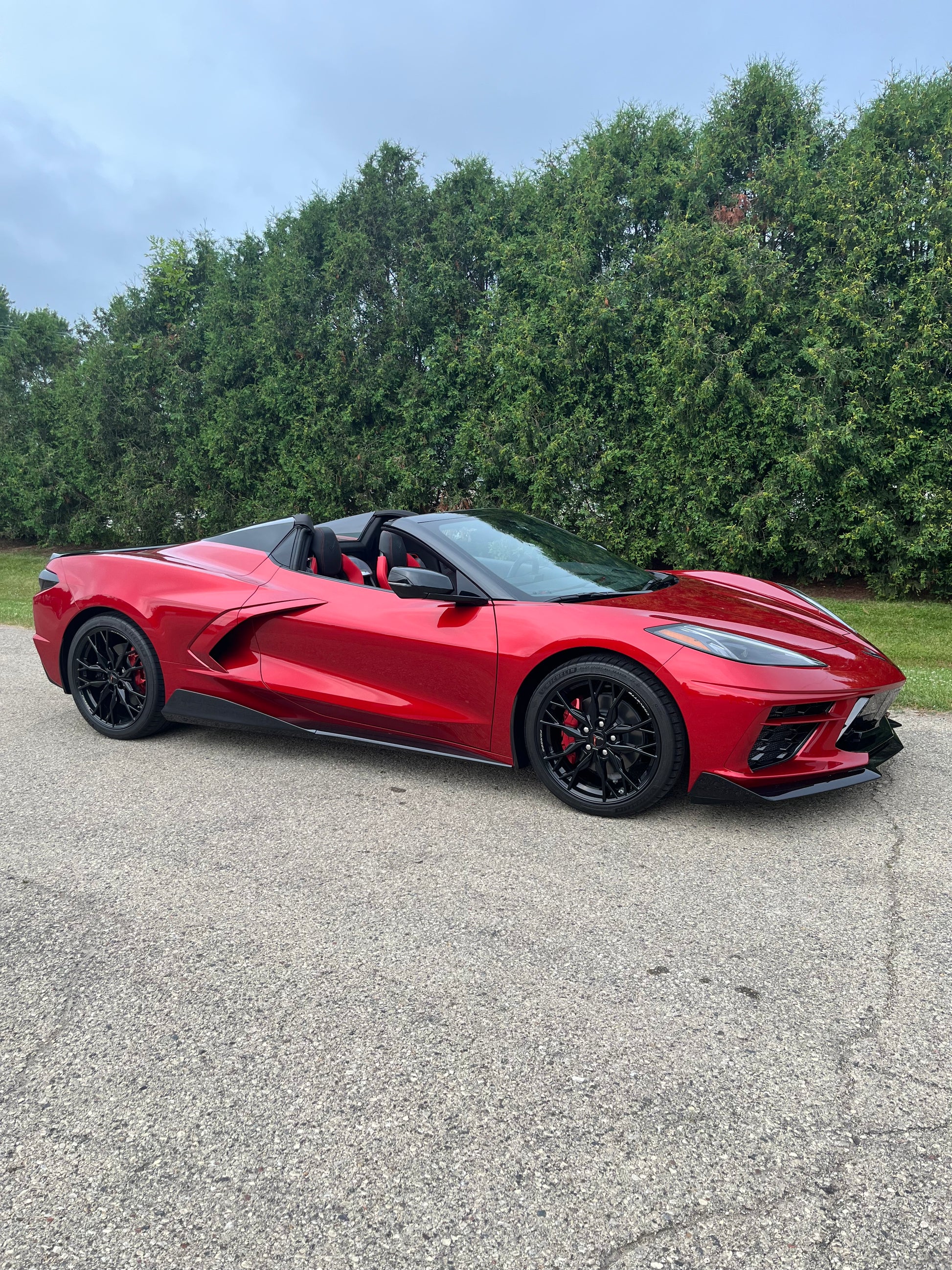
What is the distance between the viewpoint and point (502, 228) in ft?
36.4

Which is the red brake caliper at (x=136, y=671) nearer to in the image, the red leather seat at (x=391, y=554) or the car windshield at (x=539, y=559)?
the red leather seat at (x=391, y=554)

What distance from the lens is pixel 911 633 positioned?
7.99 meters

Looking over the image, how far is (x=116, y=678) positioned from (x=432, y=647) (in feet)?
6.85

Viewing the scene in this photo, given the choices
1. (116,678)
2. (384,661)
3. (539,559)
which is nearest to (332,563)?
(384,661)

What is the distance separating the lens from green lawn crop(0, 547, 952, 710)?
5852 millimetres

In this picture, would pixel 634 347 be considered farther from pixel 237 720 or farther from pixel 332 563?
pixel 237 720

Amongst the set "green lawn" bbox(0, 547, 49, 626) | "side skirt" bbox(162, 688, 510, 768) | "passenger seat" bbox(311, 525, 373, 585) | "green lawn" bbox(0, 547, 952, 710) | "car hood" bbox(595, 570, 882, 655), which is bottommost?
"green lawn" bbox(0, 547, 49, 626)

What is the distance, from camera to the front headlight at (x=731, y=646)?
11.7 feet

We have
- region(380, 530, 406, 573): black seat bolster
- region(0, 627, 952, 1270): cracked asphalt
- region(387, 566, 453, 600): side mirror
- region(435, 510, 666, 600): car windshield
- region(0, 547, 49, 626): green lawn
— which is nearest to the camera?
region(0, 627, 952, 1270): cracked asphalt

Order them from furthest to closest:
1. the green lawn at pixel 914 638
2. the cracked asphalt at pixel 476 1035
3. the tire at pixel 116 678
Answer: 1. the green lawn at pixel 914 638
2. the tire at pixel 116 678
3. the cracked asphalt at pixel 476 1035

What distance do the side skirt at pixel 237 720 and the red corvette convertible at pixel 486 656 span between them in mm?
10

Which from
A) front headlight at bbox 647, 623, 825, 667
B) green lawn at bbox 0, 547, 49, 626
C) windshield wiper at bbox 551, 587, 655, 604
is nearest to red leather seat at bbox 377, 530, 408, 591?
windshield wiper at bbox 551, 587, 655, 604

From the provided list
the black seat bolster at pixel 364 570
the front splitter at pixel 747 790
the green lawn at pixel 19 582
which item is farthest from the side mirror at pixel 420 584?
the green lawn at pixel 19 582

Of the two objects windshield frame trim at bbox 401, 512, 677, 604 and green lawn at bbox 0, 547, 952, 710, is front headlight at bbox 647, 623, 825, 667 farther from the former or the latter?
green lawn at bbox 0, 547, 952, 710
